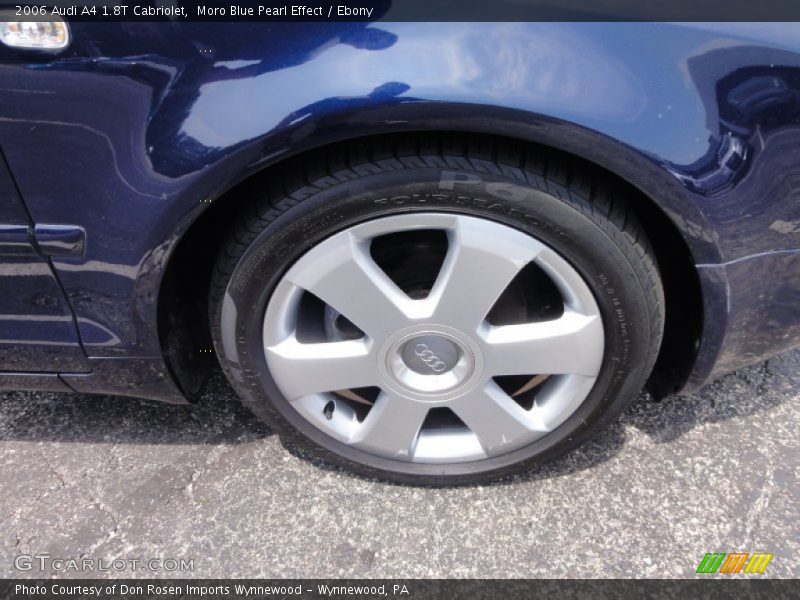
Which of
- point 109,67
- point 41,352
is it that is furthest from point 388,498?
point 109,67

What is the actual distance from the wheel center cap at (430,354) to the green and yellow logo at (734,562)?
74cm

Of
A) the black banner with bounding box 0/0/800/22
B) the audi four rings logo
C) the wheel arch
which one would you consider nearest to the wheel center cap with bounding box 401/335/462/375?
the audi four rings logo

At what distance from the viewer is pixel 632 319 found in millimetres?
1364

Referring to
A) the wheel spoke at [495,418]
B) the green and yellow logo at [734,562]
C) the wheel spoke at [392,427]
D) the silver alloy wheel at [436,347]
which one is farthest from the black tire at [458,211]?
the green and yellow logo at [734,562]

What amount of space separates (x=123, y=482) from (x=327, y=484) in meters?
0.54

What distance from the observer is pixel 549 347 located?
142 cm

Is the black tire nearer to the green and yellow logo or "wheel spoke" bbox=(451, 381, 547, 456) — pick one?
"wheel spoke" bbox=(451, 381, 547, 456)

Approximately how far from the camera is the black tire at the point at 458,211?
1234mm

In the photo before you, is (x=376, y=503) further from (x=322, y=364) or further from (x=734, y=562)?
(x=734, y=562)

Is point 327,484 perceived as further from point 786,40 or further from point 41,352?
point 786,40

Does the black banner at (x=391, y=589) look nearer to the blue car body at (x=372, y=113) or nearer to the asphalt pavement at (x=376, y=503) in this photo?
the asphalt pavement at (x=376, y=503)

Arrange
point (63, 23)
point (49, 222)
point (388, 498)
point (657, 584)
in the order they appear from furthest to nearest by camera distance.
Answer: point (388, 498), point (657, 584), point (49, 222), point (63, 23)

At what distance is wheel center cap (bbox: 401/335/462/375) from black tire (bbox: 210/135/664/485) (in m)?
0.31

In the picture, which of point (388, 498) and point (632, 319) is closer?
point (632, 319)
